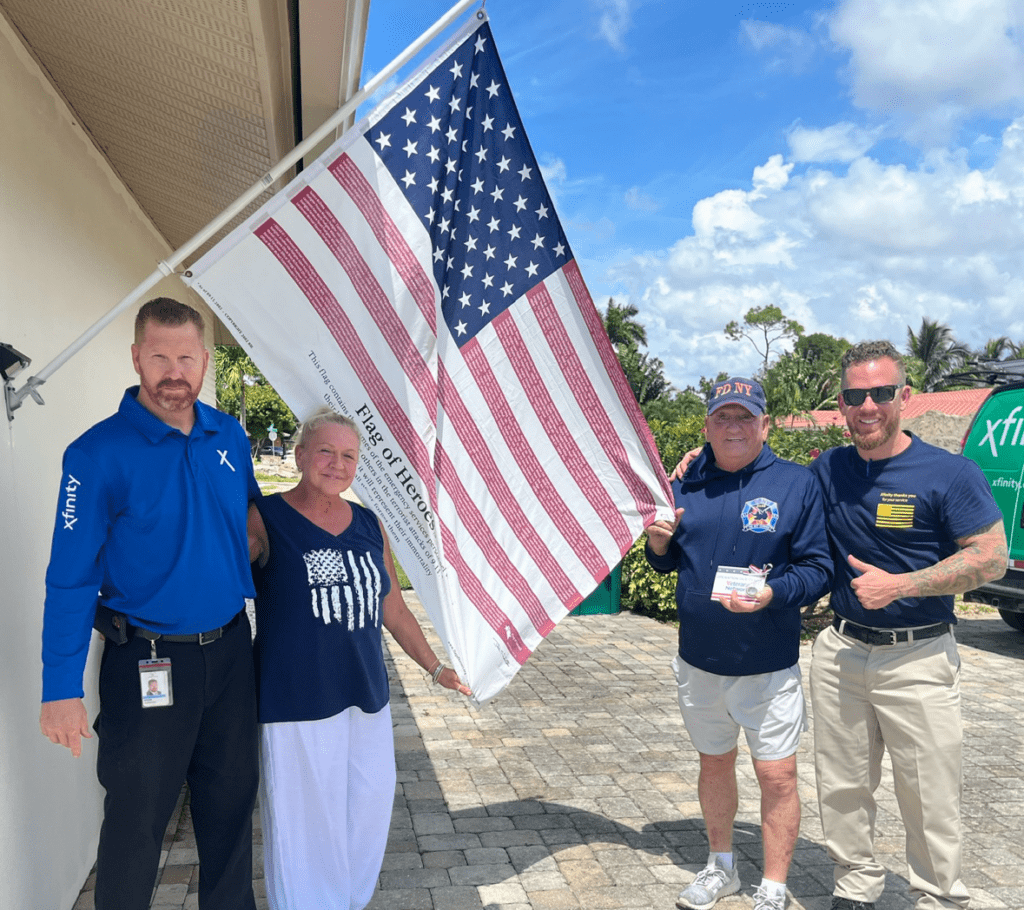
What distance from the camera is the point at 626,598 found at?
10.6 metres

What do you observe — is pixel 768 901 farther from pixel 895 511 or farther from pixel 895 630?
pixel 895 511

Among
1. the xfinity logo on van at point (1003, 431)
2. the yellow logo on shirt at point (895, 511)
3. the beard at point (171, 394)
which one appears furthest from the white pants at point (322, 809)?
the xfinity logo on van at point (1003, 431)

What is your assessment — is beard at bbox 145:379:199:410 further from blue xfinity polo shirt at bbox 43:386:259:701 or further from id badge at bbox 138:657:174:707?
id badge at bbox 138:657:174:707

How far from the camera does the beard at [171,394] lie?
2.71 metres

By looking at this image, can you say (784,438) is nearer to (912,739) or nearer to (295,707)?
(912,739)

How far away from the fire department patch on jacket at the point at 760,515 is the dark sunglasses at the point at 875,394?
501mm

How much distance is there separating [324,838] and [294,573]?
90cm

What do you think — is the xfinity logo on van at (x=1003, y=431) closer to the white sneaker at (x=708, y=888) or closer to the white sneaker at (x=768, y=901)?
→ the white sneaker at (x=708, y=888)

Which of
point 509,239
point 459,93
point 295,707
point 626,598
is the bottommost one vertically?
point 626,598

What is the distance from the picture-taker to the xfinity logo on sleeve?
2543 millimetres

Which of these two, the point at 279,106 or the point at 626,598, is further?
the point at 626,598

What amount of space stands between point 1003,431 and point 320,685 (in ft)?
26.3

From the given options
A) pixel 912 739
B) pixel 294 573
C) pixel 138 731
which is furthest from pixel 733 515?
pixel 138 731

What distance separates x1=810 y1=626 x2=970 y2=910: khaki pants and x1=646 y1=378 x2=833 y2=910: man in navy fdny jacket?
155mm
